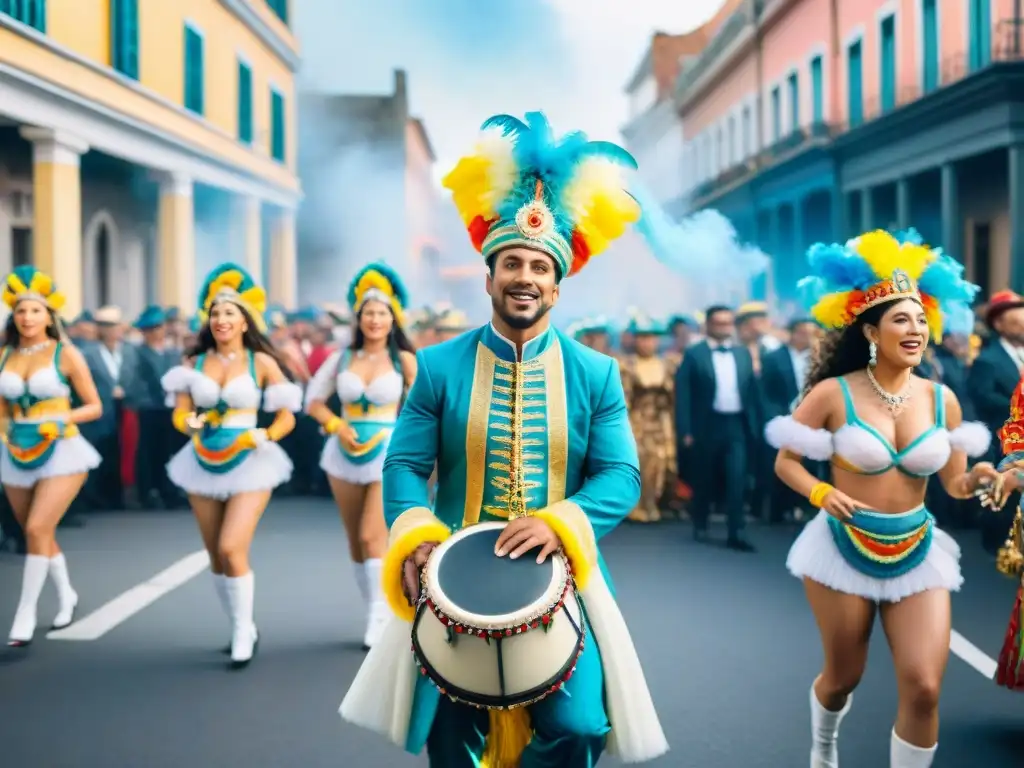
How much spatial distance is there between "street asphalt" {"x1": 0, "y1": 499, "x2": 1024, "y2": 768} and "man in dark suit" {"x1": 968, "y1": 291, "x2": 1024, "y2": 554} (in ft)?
3.98

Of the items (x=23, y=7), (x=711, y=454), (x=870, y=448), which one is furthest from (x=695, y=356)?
(x=23, y=7)

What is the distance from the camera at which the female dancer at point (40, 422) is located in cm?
731

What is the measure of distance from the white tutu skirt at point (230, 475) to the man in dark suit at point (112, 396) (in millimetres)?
5770

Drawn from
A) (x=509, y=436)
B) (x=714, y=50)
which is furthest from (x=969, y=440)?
(x=714, y=50)

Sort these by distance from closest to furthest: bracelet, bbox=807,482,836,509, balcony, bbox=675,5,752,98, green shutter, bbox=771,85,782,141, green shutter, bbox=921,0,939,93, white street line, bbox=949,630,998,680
A: bracelet, bbox=807,482,836,509 → white street line, bbox=949,630,998,680 → green shutter, bbox=921,0,939,93 → green shutter, bbox=771,85,782,141 → balcony, bbox=675,5,752,98

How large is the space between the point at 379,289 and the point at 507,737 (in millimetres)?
4323

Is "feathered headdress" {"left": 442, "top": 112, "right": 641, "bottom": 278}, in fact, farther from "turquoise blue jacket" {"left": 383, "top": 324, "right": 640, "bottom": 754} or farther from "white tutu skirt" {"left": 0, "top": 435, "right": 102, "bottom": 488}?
"white tutu skirt" {"left": 0, "top": 435, "right": 102, "bottom": 488}

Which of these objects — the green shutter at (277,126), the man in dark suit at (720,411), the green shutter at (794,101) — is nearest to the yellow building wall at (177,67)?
the green shutter at (277,126)

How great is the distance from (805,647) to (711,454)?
3778 millimetres

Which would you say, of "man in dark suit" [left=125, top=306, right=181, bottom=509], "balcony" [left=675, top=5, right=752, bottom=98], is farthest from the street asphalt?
"balcony" [left=675, top=5, right=752, bottom=98]

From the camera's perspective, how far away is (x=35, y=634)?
291 inches

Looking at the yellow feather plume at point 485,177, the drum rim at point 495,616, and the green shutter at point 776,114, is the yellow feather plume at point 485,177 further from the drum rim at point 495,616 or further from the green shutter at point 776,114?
the green shutter at point 776,114

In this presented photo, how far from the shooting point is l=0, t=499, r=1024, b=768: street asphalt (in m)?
5.27

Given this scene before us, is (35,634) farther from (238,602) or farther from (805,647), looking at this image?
(805,647)
